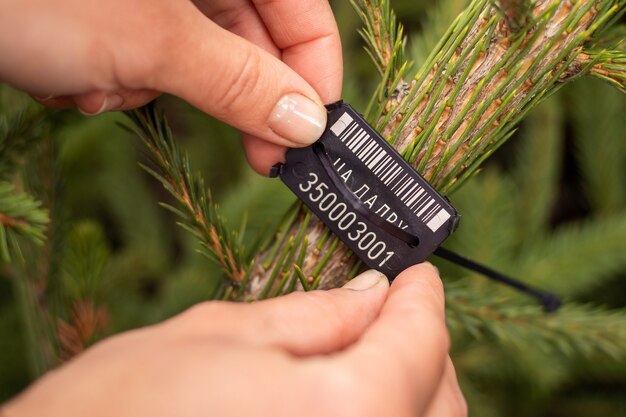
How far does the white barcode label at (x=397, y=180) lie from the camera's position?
0.70m

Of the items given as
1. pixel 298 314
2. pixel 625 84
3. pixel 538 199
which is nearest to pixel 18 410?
pixel 298 314

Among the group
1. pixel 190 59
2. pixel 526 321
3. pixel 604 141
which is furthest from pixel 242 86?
pixel 604 141

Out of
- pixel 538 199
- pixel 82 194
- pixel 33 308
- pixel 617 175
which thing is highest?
pixel 617 175

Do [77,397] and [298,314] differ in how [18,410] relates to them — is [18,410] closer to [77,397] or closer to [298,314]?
[77,397]

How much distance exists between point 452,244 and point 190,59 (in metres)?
0.81

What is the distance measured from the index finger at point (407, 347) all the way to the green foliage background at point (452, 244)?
10.6 inches

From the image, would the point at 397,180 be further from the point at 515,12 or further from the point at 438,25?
the point at 438,25

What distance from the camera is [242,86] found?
0.75m

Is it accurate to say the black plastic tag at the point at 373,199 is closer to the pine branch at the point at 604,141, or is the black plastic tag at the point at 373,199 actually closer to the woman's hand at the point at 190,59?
the woman's hand at the point at 190,59

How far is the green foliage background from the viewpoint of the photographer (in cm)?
94

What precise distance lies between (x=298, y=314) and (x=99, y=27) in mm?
390

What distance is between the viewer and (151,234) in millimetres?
1463

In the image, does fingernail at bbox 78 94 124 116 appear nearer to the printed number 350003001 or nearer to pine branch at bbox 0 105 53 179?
pine branch at bbox 0 105 53 179

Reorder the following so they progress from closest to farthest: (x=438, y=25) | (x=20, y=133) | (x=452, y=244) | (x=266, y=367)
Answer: (x=266, y=367) < (x=20, y=133) < (x=438, y=25) < (x=452, y=244)
